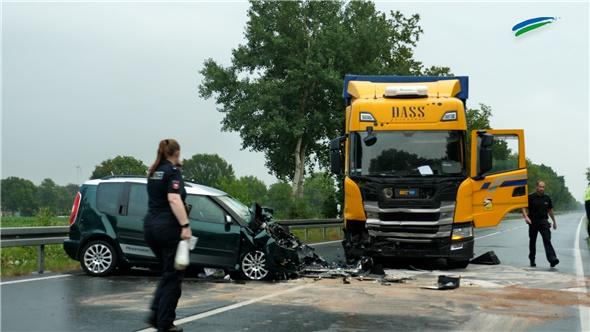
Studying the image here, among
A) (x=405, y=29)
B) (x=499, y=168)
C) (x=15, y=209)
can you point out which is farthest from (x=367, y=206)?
(x=15, y=209)

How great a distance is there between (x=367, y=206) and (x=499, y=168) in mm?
2886

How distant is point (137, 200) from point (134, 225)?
0.44 meters

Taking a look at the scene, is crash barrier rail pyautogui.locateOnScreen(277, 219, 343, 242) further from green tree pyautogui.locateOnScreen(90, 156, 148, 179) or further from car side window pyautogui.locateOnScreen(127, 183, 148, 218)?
green tree pyautogui.locateOnScreen(90, 156, 148, 179)

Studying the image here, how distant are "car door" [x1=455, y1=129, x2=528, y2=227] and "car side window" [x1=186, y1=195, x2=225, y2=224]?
4.60m

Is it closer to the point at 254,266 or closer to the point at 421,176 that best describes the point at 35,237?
the point at 254,266

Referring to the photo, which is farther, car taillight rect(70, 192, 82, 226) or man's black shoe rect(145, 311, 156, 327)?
car taillight rect(70, 192, 82, 226)

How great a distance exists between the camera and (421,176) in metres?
12.4

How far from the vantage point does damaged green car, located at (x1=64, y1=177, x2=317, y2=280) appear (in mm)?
10633

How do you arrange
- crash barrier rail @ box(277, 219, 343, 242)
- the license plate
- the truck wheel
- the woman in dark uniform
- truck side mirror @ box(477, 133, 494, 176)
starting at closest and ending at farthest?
the woman in dark uniform
the license plate
truck side mirror @ box(477, 133, 494, 176)
the truck wheel
crash barrier rail @ box(277, 219, 343, 242)

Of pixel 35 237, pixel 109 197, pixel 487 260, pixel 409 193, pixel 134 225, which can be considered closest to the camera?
pixel 134 225

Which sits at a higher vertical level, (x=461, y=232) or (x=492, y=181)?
(x=492, y=181)

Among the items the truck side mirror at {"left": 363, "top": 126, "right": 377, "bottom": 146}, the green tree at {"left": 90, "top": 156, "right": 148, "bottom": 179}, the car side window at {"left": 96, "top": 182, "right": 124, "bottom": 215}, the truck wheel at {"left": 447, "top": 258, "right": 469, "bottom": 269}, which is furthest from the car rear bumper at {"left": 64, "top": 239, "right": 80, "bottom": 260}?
the green tree at {"left": 90, "top": 156, "right": 148, "bottom": 179}

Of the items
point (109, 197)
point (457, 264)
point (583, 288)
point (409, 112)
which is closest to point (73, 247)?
point (109, 197)

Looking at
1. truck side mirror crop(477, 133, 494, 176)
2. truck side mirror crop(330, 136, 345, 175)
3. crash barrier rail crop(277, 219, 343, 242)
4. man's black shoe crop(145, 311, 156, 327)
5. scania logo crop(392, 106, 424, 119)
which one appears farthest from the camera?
crash barrier rail crop(277, 219, 343, 242)
